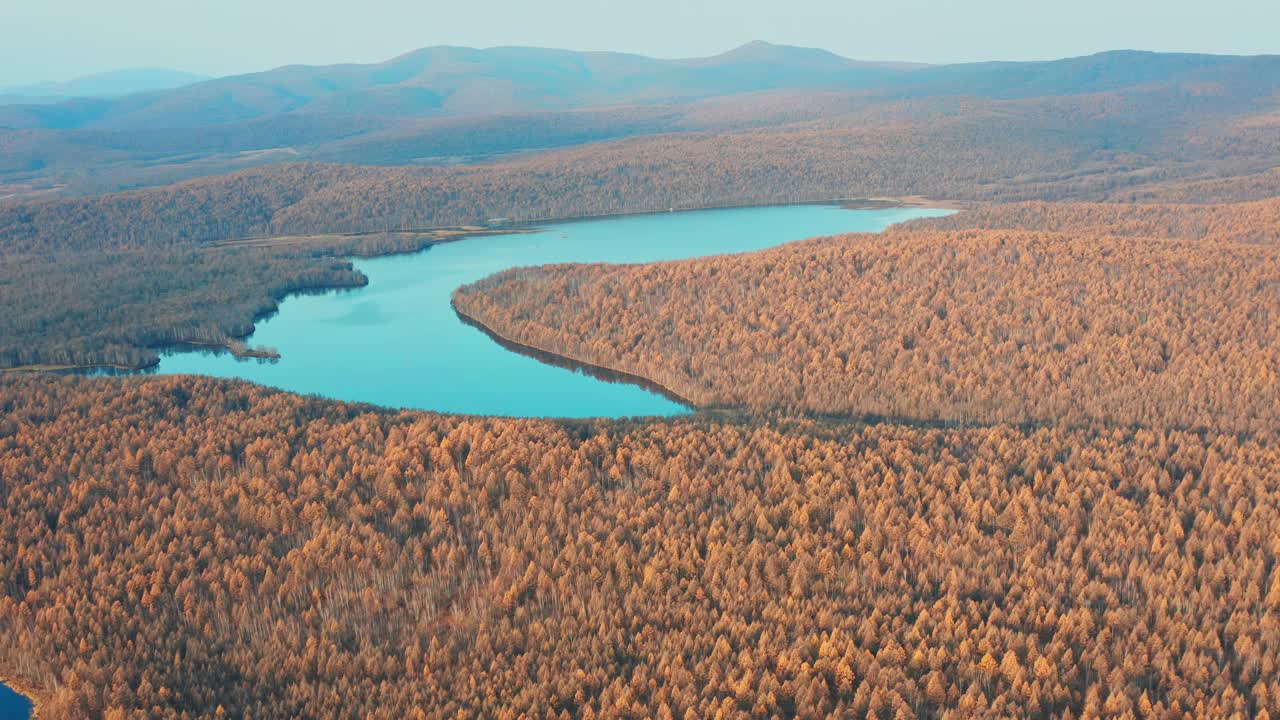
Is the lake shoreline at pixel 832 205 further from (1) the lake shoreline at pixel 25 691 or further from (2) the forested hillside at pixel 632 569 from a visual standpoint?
(1) the lake shoreline at pixel 25 691

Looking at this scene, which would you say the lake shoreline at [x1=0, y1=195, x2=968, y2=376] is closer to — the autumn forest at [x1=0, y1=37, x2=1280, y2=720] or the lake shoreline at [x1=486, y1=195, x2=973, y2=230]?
the lake shoreline at [x1=486, y1=195, x2=973, y2=230]

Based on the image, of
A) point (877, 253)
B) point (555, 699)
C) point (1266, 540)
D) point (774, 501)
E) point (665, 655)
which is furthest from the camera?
point (877, 253)

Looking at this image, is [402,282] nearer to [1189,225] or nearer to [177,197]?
[177,197]

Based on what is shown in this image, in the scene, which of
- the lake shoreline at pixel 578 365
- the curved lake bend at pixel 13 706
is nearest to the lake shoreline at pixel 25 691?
the curved lake bend at pixel 13 706

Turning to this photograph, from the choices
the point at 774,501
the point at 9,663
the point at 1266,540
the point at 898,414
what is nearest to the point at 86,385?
the point at 9,663

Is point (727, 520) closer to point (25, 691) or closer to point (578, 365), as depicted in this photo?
point (25, 691)

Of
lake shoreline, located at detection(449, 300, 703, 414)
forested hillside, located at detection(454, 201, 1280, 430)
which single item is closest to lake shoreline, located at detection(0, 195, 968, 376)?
lake shoreline, located at detection(449, 300, 703, 414)
